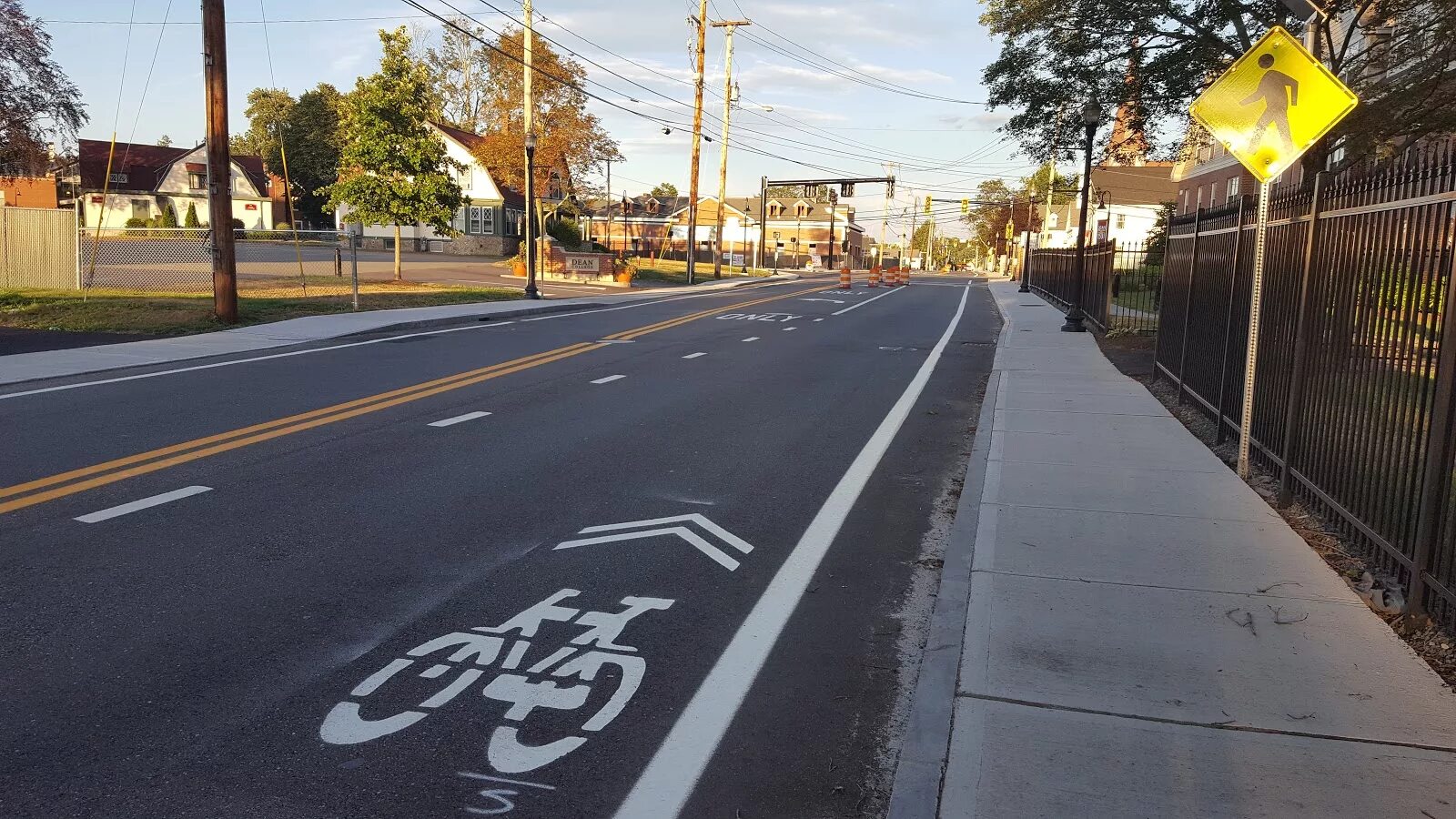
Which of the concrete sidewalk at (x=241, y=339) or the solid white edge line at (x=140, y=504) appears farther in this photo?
the concrete sidewalk at (x=241, y=339)

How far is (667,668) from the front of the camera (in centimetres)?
450

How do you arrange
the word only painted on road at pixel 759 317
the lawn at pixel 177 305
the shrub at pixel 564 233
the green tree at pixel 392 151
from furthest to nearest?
the shrub at pixel 564 233 → the green tree at pixel 392 151 → the word only painted on road at pixel 759 317 → the lawn at pixel 177 305

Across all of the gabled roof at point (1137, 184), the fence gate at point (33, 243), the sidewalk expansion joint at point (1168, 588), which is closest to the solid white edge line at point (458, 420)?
the sidewalk expansion joint at point (1168, 588)

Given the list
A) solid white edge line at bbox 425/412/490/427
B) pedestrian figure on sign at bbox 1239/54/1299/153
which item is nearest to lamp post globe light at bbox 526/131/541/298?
solid white edge line at bbox 425/412/490/427

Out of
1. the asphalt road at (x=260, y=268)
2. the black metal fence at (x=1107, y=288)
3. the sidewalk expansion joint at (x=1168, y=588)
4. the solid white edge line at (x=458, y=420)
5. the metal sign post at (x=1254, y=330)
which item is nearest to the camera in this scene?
the sidewalk expansion joint at (x=1168, y=588)

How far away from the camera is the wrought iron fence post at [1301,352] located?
719cm

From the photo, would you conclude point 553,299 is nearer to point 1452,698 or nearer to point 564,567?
point 564,567

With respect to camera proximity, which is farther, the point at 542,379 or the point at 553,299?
the point at 553,299

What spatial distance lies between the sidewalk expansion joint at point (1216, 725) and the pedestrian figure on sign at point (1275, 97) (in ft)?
16.4

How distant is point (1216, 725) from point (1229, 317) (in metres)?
6.64

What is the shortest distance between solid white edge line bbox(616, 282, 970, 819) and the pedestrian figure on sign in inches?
154

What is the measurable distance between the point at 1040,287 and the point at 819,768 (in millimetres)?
43854

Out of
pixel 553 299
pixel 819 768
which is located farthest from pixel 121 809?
pixel 553 299

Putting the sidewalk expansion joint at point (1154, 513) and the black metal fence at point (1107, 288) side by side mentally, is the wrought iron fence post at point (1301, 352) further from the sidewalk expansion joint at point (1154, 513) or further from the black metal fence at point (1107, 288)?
the black metal fence at point (1107, 288)
